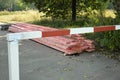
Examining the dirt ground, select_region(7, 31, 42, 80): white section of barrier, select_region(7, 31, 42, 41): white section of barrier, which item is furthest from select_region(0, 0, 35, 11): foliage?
select_region(7, 31, 42, 80): white section of barrier

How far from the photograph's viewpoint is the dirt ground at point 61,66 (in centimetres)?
634

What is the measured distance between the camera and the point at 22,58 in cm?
838

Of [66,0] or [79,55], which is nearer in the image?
[79,55]

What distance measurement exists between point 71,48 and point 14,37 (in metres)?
4.49

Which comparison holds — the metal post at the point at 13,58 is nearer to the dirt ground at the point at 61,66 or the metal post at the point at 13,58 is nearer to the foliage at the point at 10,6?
the dirt ground at the point at 61,66

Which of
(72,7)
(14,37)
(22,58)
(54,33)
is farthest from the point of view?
(72,7)

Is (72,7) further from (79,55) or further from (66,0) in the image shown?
(79,55)

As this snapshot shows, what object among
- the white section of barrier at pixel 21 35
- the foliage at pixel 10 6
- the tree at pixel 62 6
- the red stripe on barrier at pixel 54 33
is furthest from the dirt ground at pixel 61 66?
the foliage at pixel 10 6

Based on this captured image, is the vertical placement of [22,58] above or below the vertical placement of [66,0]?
below

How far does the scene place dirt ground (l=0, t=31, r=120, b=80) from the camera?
634 cm

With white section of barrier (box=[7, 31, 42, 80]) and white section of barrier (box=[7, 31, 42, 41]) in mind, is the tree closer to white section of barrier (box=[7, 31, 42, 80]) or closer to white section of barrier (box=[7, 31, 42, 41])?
white section of barrier (box=[7, 31, 42, 41])

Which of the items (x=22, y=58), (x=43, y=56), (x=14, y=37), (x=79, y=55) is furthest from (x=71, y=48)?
(x=14, y=37)

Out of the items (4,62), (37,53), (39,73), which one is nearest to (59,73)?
(39,73)

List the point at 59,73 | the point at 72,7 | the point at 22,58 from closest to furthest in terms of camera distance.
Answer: the point at 59,73 → the point at 22,58 → the point at 72,7
